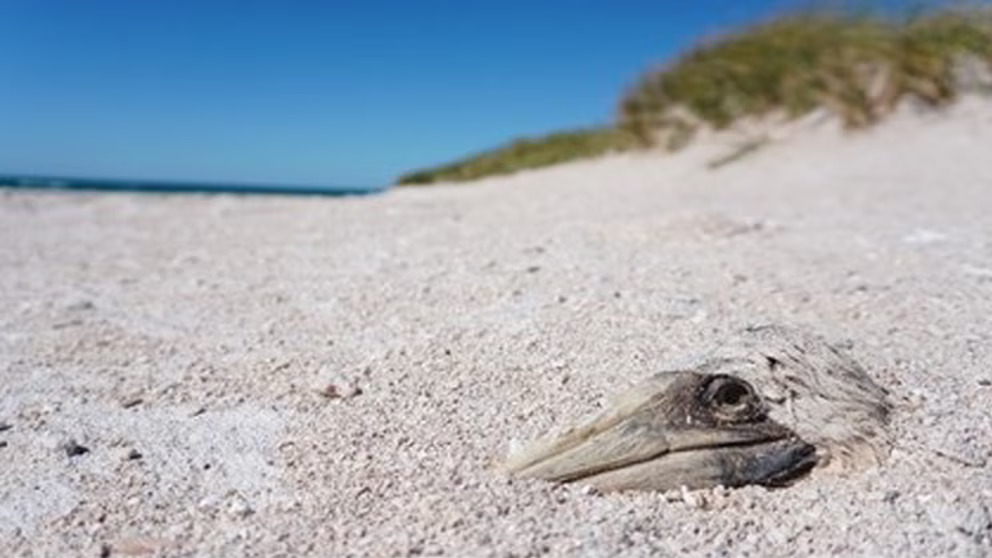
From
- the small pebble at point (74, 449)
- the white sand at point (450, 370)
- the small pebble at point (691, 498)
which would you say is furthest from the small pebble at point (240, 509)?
the small pebble at point (691, 498)

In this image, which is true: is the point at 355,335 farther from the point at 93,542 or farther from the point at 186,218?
the point at 186,218

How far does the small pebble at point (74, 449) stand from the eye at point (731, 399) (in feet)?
5.65

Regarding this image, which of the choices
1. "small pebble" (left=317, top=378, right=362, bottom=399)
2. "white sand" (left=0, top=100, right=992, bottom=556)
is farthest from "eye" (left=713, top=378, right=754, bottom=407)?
"small pebble" (left=317, top=378, right=362, bottom=399)

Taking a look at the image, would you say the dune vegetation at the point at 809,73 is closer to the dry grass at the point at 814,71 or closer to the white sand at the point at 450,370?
the dry grass at the point at 814,71

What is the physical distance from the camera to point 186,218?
823cm

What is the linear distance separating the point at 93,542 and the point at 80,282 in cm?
316

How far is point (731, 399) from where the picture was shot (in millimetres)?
2424

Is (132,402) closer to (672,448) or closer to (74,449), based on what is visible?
(74,449)

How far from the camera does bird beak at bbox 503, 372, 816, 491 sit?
2289mm

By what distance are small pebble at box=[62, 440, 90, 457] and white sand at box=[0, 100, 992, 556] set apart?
4cm

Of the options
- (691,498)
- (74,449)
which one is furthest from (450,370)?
(74,449)

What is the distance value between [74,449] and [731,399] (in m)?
1.82

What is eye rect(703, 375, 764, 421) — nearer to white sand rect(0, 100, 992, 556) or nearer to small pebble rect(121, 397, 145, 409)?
white sand rect(0, 100, 992, 556)

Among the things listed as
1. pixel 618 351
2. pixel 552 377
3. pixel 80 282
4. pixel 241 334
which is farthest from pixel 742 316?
pixel 80 282
